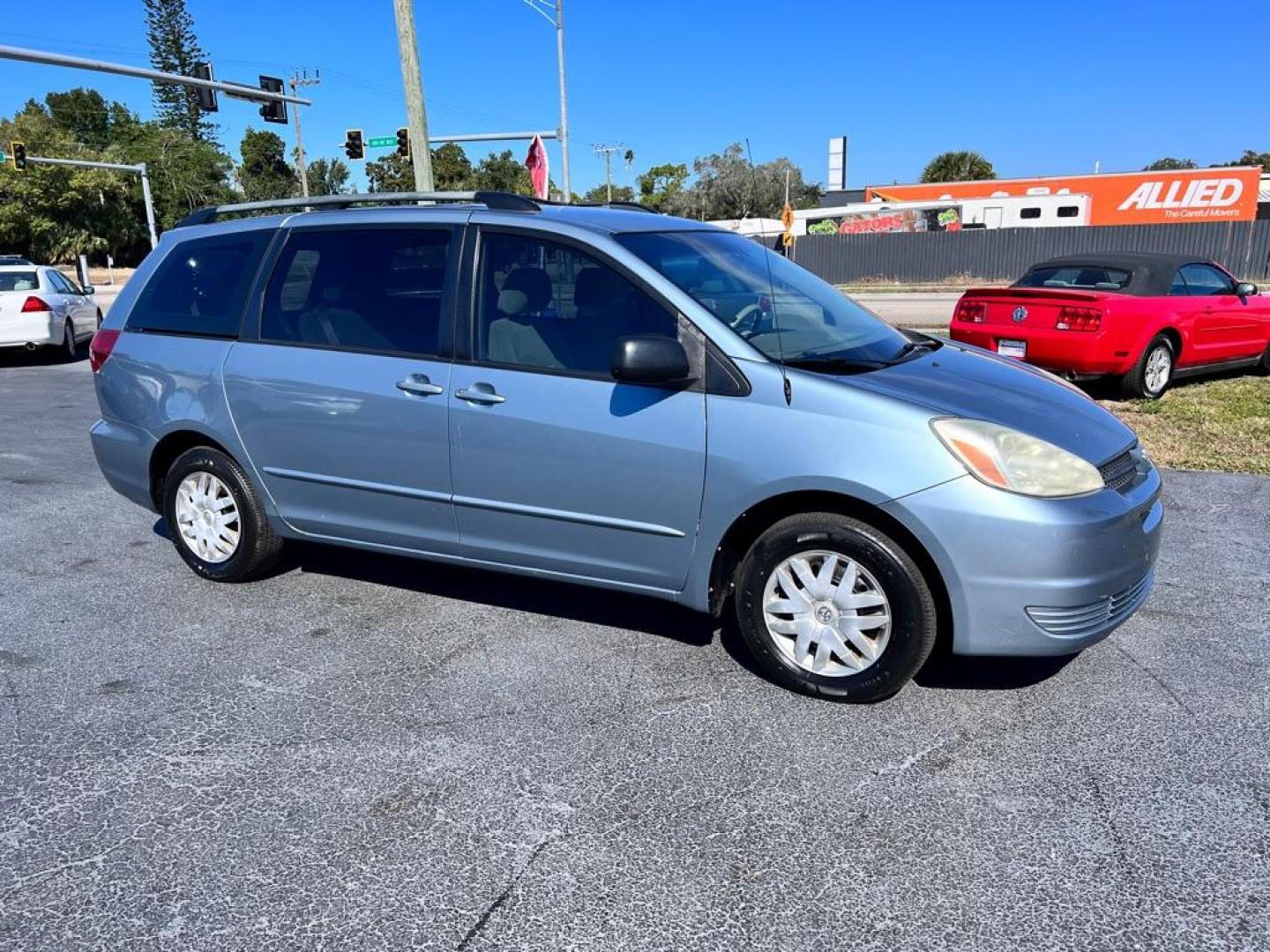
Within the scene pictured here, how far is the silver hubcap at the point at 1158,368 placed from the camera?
9.27 meters

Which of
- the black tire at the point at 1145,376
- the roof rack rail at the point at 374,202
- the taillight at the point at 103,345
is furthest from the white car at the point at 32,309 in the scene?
the black tire at the point at 1145,376

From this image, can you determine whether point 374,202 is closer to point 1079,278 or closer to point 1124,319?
point 1124,319

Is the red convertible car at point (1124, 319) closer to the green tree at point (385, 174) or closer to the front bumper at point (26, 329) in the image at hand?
the front bumper at point (26, 329)

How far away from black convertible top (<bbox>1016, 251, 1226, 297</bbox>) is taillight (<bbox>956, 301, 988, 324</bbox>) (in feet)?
3.75

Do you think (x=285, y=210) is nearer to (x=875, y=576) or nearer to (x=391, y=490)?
(x=391, y=490)

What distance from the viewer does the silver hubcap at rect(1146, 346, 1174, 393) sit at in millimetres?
9266

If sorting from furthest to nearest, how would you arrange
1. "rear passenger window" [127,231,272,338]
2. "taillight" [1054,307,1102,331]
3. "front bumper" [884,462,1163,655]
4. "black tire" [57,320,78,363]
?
"black tire" [57,320,78,363] → "taillight" [1054,307,1102,331] → "rear passenger window" [127,231,272,338] → "front bumper" [884,462,1163,655]

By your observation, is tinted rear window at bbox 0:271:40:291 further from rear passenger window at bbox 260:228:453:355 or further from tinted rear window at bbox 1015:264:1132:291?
tinted rear window at bbox 1015:264:1132:291

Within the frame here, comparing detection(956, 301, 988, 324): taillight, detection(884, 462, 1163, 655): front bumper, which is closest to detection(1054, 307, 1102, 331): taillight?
detection(956, 301, 988, 324): taillight

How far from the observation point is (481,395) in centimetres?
392

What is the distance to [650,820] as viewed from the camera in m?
2.87

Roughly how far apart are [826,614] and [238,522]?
2982 mm

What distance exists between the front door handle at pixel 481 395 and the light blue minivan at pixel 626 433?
10 mm

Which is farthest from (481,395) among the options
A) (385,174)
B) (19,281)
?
(385,174)
